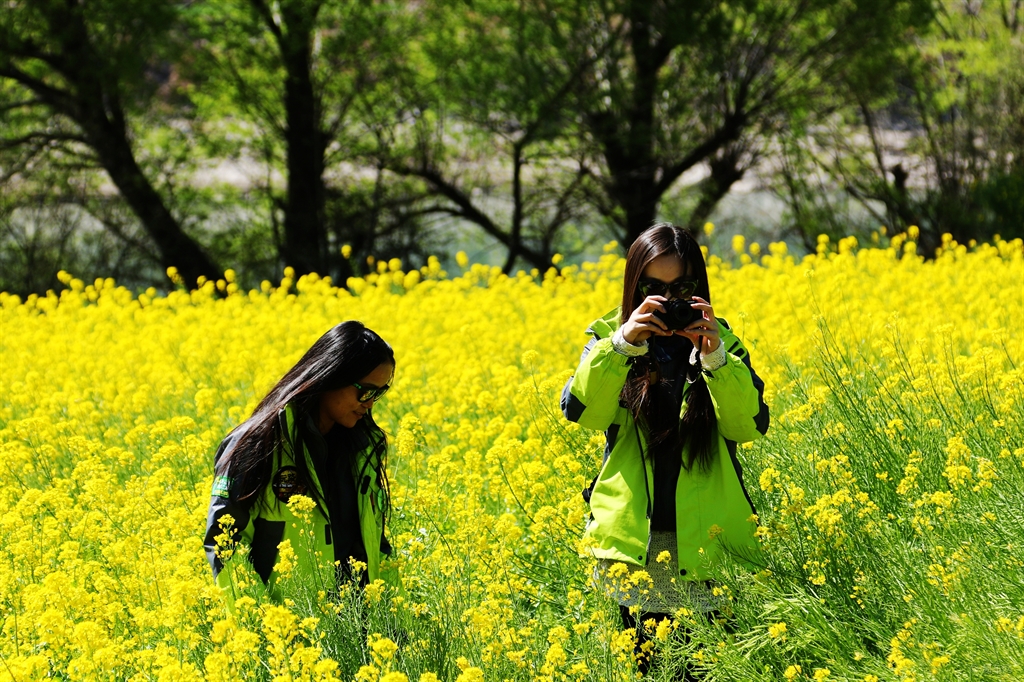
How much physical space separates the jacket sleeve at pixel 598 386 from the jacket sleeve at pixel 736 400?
9.5 inches

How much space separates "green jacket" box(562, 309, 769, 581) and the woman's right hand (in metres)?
0.08

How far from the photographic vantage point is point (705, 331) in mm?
2854

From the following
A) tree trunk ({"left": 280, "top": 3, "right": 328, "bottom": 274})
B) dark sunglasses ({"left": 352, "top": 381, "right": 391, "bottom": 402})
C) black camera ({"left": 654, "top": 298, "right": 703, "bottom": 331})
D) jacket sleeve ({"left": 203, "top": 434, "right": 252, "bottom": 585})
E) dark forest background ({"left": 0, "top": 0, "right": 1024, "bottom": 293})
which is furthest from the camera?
tree trunk ({"left": 280, "top": 3, "right": 328, "bottom": 274})

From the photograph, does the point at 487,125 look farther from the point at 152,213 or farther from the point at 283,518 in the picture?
the point at 283,518

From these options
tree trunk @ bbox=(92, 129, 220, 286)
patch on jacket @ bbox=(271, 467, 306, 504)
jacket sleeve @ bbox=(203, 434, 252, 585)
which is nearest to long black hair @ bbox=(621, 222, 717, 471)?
patch on jacket @ bbox=(271, 467, 306, 504)

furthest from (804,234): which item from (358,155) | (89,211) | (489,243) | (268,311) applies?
(89,211)

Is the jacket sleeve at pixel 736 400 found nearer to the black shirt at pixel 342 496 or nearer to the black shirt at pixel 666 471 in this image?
the black shirt at pixel 666 471

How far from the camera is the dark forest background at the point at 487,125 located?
45.1 ft

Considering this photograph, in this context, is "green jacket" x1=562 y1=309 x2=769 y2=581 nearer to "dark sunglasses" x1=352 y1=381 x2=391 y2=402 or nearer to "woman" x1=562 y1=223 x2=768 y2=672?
"woman" x1=562 y1=223 x2=768 y2=672

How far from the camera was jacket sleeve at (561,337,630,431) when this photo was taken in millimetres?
2889

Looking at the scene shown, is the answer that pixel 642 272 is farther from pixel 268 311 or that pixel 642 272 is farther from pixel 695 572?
pixel 268 311

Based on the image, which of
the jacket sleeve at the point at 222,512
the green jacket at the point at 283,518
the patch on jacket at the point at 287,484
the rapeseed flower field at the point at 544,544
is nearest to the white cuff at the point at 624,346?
the rapeseed flower field at the point at 544,544

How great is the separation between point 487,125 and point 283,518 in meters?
11.7

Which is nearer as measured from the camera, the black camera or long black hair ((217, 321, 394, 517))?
the black camera
